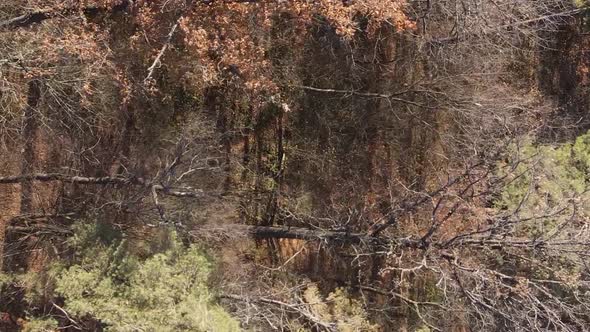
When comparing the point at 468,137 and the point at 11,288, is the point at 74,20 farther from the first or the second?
the point at 468,137

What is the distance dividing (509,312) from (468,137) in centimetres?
325

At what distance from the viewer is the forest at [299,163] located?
935 centimetres

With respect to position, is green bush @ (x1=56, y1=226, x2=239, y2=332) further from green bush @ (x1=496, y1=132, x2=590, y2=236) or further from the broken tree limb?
green bush @ (x1=496, y1=132, x2=590, y2=236)

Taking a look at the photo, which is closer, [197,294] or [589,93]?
[197,294]

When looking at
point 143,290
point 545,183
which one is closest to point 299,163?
point 143,290

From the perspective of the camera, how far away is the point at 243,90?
10812mm

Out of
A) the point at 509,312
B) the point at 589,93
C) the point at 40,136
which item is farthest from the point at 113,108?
the point at 589,93

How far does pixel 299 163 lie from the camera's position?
1145cm

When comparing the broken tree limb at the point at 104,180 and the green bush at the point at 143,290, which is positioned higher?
the broken tree limb at the point at 104,180

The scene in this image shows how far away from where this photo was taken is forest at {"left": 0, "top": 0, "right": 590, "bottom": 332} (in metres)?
9.35

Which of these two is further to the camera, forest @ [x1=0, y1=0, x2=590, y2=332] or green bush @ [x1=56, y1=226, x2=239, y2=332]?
forest @ [x1=0, y1=0, x2=590, y2=332]

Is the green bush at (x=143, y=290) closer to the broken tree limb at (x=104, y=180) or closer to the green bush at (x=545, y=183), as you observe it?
the broken tree limb at (x=104, y=180)

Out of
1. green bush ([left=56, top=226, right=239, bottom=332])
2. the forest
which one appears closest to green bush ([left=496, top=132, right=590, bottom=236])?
the forest

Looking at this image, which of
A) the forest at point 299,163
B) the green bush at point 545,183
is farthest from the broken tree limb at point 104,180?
the green bush at point 545,183
